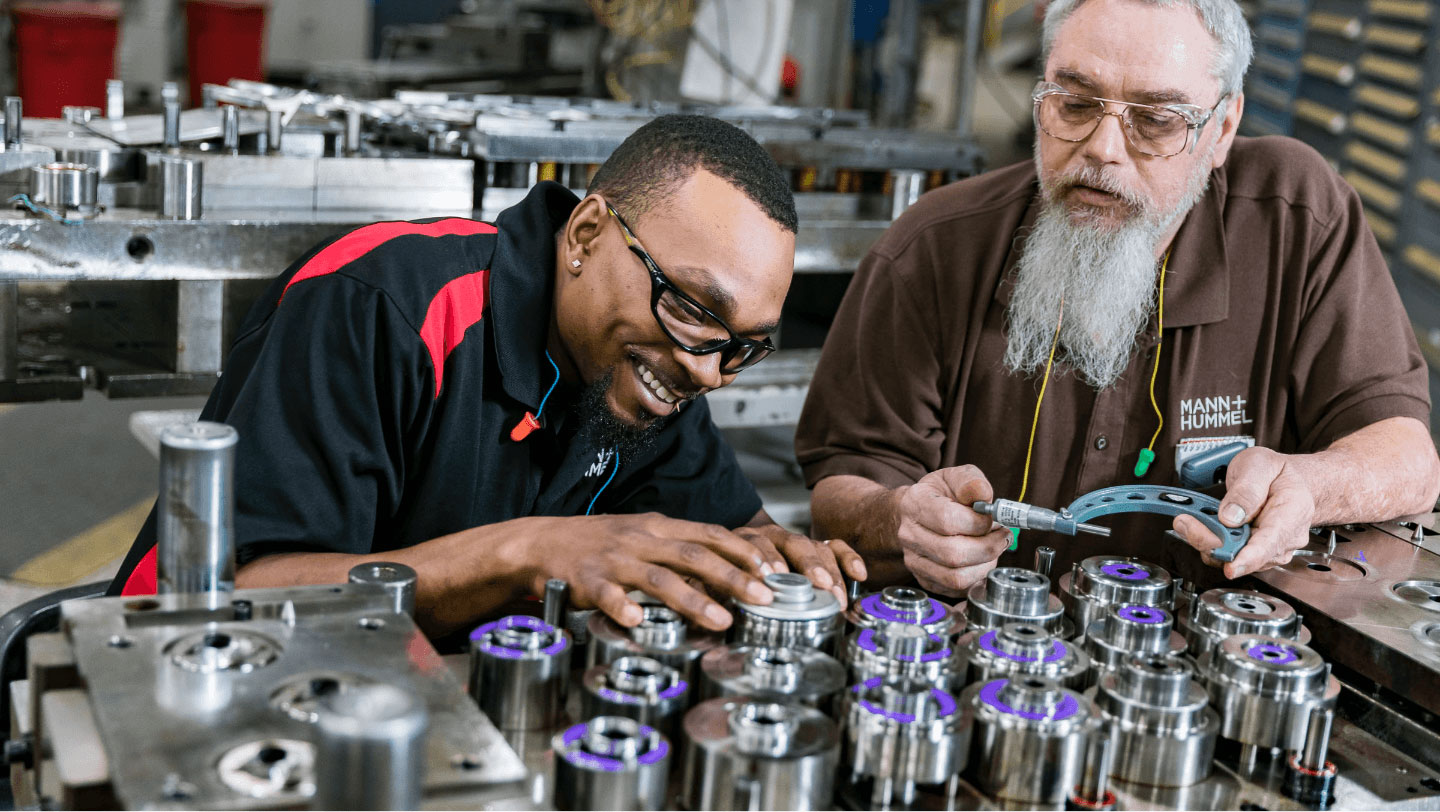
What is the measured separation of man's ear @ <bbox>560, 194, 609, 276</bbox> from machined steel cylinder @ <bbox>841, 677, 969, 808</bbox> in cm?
71

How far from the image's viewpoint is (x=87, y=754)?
769 millimetres

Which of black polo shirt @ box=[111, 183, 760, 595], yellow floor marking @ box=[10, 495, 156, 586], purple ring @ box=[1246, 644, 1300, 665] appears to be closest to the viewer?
purple ring @ box=[1246, 644, 1300, 665]

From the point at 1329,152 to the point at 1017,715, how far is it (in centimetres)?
427

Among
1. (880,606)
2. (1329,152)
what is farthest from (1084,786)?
Result: (1329,152)

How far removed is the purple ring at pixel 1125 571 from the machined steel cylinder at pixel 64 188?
1.76 m

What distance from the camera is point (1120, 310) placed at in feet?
6.34

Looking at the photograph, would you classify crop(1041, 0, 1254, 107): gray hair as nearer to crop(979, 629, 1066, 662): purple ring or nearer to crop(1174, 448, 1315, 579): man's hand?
crop(1174, 448, 1315, 579): man's hand

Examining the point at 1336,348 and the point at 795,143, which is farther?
the point at 795,143

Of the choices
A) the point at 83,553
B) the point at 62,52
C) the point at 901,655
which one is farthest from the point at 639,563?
the point at 62,52

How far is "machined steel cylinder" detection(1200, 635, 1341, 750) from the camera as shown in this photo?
3.24 ft

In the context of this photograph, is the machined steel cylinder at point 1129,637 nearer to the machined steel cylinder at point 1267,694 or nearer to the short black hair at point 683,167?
the machined steel cylinder at point 1267,694

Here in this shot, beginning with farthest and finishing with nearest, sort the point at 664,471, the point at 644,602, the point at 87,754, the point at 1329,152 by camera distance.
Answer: the point at 1329,152 < the point at 664,471 < the point at 644,602 < the point at 87,754

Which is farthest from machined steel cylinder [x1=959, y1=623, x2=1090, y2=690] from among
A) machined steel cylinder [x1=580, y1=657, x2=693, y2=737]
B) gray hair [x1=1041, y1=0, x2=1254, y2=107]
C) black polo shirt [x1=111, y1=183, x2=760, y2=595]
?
gray hair [x1=1041, y1=0, x2=1254, y2=107]

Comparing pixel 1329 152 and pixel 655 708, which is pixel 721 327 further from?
pixel 1329 152
